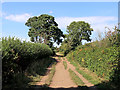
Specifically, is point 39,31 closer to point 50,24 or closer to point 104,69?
point 50,24

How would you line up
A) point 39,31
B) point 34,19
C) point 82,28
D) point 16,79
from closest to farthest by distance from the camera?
point 16,79 → point 39,31 → point 34,19 → point 82,28

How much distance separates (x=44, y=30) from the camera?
131 feet

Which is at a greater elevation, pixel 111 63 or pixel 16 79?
pixel 111 63

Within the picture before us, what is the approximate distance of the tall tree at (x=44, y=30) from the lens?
40.3 m

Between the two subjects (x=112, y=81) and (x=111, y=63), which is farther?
(x=111, y=63)

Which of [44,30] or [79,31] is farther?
[79,31]

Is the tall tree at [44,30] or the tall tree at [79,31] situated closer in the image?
the tall tree at [44,30]

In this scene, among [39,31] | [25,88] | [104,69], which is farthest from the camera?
[39,31]

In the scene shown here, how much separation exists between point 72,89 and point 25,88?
98.2 inches

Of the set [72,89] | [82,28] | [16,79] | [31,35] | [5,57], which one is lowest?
[72,89]

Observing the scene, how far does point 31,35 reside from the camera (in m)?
43.1

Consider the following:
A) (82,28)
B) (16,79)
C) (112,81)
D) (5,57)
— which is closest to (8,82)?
(16,79)

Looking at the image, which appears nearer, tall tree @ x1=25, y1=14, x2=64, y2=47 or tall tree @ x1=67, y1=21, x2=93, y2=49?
tall tree @ x1=25, y1=14, x2=64, y2=47

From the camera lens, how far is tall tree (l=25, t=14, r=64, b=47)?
40.3 meters
